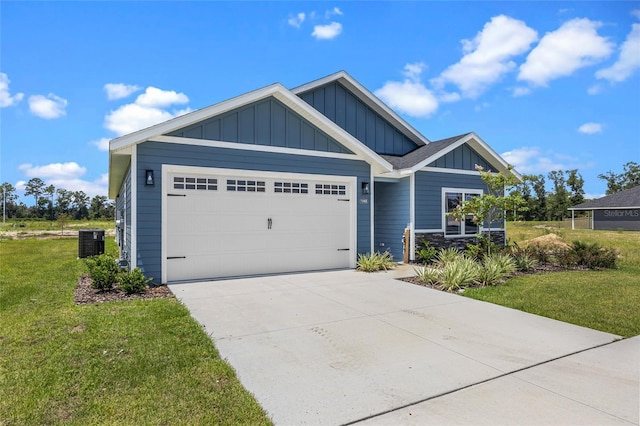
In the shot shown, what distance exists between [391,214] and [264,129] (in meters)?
5.68

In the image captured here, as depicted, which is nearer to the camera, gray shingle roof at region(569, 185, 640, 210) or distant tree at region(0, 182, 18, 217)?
gray shingle roof at region(569, 185, 640, 210)

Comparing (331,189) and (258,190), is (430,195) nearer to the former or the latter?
(331,189)

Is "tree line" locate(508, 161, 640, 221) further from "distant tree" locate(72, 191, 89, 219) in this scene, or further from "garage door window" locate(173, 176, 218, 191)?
"distant tree" locate(72, 191, 89, 219)

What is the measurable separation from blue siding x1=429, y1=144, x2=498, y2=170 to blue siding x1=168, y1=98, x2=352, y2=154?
436 centimetres

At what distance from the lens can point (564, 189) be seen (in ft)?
174

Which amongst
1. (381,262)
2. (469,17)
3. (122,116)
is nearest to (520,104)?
(469,17)

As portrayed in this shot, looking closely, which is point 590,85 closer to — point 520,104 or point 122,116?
point 520,104

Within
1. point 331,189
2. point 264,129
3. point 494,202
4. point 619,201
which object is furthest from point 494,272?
point 619,201

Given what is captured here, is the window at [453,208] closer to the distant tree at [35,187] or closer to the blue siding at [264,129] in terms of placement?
the blue siding at [264,129]

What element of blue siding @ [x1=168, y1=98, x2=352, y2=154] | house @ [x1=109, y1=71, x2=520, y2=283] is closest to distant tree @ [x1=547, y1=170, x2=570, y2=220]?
house @ [x1=109, y1=71, x2=520, y2=283]

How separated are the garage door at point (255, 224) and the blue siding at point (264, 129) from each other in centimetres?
81

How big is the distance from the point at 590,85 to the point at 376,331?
565 inches

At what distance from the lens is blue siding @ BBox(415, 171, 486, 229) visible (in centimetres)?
1149

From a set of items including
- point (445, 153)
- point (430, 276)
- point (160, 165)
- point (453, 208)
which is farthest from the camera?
point (453, 208)
